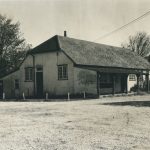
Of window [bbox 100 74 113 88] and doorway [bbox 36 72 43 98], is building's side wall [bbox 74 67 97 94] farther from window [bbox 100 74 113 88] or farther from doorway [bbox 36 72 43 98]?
doorway [bbox 36 72 43 98]

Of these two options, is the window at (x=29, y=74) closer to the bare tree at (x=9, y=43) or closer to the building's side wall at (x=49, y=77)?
the building's side wall at (x=49, y=77)

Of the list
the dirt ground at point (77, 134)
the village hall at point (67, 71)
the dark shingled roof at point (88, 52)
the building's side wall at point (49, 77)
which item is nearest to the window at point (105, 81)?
the village hall at point (67, 71)

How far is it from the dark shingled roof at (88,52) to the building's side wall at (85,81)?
108 cm

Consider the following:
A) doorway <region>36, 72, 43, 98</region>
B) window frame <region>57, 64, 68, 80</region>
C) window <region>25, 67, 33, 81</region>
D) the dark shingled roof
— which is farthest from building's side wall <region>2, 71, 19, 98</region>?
window frame <region>57, 64, 68, 80</region>

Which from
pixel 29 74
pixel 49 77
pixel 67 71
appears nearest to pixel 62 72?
pixel 67 71

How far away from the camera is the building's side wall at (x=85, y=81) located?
105ft

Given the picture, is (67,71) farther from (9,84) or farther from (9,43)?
(9,43)

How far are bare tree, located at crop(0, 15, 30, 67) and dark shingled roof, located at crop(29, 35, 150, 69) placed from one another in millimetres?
19844

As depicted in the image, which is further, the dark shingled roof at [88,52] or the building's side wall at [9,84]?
the building's side wall at [9,84]

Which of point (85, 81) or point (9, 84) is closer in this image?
point (85, 81)

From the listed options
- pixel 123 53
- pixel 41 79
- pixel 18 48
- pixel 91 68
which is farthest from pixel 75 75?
pixel 18 48

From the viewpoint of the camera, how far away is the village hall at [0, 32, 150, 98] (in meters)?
32.7

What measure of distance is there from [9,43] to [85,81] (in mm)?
28071

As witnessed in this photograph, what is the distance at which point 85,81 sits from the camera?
3244 cm
